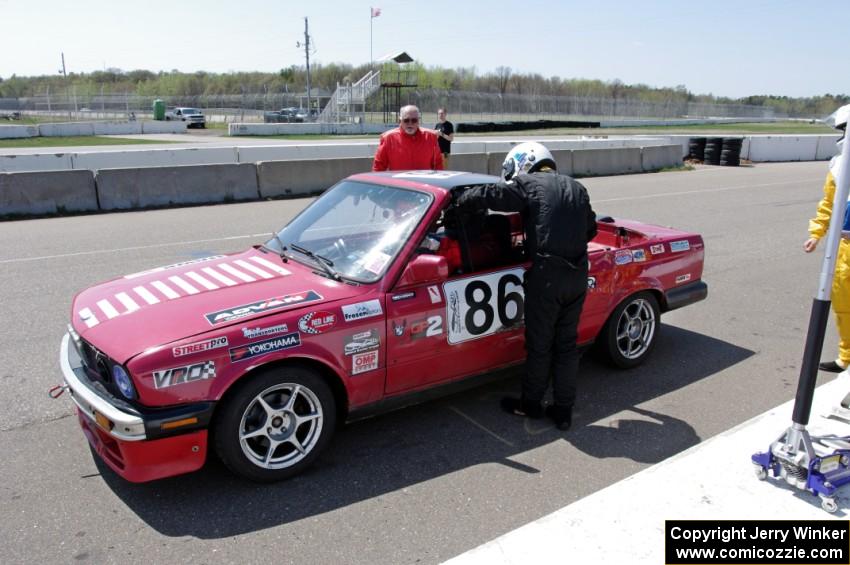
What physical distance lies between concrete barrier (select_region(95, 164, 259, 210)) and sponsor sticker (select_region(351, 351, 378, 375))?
34.7ft

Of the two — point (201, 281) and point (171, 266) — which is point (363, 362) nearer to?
point (201, 281)

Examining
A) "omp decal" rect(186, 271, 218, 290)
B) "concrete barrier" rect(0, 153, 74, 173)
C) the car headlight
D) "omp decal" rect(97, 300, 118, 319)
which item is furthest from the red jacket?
"concrete barrier" rect(0, 153, 74, 173)

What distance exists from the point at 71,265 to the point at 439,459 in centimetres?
622

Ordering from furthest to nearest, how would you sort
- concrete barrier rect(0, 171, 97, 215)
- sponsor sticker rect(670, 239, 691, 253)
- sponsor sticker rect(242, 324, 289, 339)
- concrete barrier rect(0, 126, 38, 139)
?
1. concrete barrier rect(0, 126, 38, 139)
2. concrete barrier rect(0, 171, 97, 215)
3. sponsor sticker rect(670, 239, 691, 253)
4. sponsor sticker rect(242, 324, 289, 339)

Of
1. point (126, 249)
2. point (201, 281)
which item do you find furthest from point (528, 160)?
point (126, 249)

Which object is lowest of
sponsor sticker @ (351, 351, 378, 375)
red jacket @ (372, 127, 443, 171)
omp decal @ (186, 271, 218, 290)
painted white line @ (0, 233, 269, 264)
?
painted white line @ (0, 233, 269, 264)

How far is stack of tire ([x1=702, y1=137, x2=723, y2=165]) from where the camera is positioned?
78.1 ft

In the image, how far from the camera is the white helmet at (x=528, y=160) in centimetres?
413

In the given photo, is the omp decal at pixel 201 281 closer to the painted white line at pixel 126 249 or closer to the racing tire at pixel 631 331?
the racing tire at pixel 631 331

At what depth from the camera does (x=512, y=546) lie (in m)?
2.85

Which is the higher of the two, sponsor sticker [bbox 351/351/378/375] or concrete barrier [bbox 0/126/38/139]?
concrete barrier [bbox 0/126/38/139]

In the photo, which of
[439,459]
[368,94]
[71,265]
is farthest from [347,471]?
[368,94]

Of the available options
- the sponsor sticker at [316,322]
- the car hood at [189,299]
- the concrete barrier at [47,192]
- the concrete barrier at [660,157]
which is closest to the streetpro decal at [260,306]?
the car hood at [189,299]

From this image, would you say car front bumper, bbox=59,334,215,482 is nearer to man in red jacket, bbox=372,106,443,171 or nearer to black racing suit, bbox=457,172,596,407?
black racing suit, bbox=457,172,596,407
